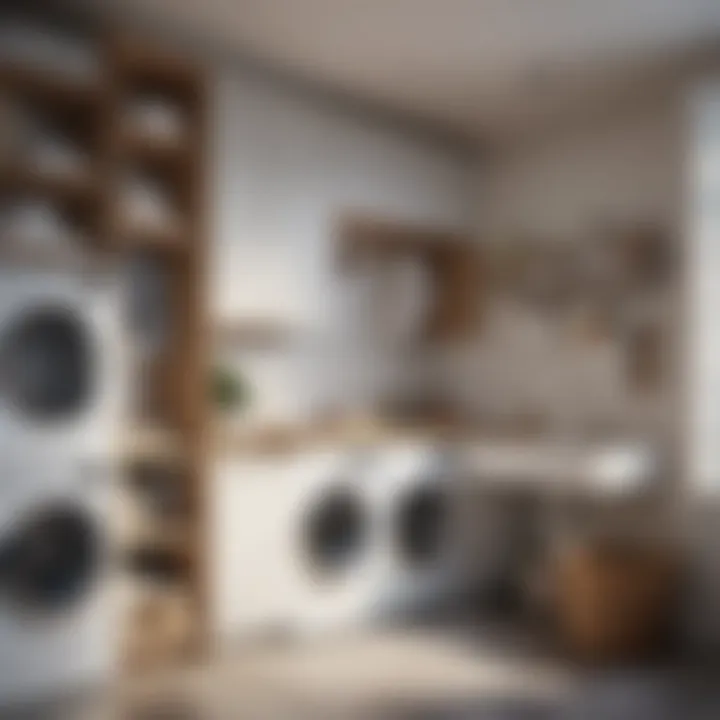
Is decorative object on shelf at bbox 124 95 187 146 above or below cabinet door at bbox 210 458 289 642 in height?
above

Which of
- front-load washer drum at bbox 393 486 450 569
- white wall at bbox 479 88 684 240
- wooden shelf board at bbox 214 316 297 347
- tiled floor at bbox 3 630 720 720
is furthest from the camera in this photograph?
front-load washer drum at bbox 393 486 450 569

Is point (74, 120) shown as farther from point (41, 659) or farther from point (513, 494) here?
point (513, 494)

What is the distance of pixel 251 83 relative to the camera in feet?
13.6

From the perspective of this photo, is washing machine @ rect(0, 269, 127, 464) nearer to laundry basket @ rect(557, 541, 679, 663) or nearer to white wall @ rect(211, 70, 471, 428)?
white wall @ rect(211, 70, 471, 428)

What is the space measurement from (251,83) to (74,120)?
0.92 meters

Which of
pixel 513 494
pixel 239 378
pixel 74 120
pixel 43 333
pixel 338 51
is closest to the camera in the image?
pixel 43 333

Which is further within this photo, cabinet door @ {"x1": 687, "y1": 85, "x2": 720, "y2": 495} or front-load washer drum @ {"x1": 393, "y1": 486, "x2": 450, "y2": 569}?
front-load washer drum @ {"x1": 393, "y1": 486, "x2": 450, "y2": 569}

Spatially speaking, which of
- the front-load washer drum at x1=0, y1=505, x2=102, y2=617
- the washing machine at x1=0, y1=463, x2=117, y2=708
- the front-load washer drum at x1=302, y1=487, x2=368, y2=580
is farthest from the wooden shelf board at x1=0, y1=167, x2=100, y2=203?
the front-load washer drum at x1=302, y1=487, x2=368, y2=580

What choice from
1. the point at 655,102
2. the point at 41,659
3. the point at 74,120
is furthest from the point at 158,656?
the point at 655,102

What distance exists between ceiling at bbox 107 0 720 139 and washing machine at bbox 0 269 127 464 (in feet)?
3.47

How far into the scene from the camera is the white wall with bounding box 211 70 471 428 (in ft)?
13.4

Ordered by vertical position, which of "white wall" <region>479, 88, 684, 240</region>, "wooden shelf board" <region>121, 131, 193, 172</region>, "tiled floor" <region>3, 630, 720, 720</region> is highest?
"white wall" <region>479, 88, 684, 240</region>

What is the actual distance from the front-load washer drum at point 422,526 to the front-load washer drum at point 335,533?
0.75 ft

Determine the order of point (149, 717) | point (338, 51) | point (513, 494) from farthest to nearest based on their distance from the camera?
1. point (513, 494)
2. point (338, 51)
3. point (149, 717)
